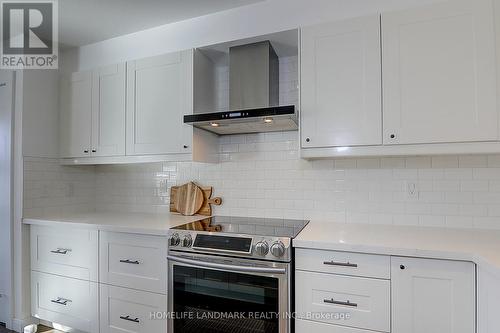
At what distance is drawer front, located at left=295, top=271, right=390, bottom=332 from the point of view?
1415 millimetres

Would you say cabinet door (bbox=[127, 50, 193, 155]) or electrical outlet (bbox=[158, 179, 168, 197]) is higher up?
cabinet door (bbox=[127, 50, 193, 155])

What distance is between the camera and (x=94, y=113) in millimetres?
2518

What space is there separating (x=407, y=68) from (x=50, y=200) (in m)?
3.05

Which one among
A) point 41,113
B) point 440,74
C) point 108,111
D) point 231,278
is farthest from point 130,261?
Answer: point 440,74

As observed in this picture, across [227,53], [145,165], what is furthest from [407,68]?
[145,165]

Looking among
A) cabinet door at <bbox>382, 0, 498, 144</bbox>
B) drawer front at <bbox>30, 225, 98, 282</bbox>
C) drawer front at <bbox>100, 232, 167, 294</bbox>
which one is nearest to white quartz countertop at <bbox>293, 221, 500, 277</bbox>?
cabinet door at <bbox>382, 0, 498, 144</bbox>

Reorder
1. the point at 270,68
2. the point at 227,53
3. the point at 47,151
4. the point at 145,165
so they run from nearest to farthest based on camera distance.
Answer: the point at 270,68
the point at 227,53
the point at 47,151
the point at 145,165

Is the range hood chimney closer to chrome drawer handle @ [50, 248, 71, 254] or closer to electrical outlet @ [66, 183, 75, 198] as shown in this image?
chrome drawer handle @ [50, 248, 71, 254]

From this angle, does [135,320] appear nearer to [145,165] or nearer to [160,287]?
[160,287]

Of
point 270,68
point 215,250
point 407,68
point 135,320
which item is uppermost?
point 270,68

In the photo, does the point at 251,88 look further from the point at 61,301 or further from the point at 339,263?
the point at 61,301

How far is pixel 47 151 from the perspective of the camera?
8.46 ft

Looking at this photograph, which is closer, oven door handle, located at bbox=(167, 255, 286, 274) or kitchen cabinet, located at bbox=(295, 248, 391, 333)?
kitchen cabinet, located at bbox=(295, 248, 391, 333)

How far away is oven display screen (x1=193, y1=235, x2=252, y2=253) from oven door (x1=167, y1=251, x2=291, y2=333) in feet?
0.21
